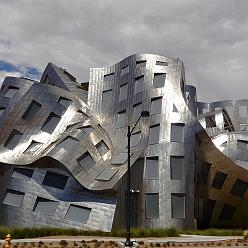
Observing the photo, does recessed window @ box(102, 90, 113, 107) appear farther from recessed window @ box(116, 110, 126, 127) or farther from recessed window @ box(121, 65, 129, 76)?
recessed window @ box(121, 65, 129, 76)

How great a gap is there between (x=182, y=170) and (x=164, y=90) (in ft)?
26.1

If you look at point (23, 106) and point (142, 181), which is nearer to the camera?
point (142, 181)

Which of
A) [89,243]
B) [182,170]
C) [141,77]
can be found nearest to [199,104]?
[141,77]

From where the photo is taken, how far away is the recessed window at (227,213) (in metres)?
46.3

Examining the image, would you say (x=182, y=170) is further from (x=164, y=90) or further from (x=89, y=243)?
(x=89, y=243)

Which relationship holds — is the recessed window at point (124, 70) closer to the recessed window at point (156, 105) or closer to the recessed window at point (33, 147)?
the recessed window at point (156, 105)

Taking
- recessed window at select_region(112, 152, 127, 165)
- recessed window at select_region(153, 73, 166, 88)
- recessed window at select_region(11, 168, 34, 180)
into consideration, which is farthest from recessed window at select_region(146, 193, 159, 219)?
recessed window at select_region(153, 73, 166, 88)

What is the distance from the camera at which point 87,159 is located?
41750 millimetres

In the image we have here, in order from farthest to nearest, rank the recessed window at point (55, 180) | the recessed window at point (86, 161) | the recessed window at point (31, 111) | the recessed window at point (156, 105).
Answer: the recessed window at point (31, 111) → the recessed window at point (156, 105) → the recessed window at point (86, 161) → the recessed window at point (55, 180)

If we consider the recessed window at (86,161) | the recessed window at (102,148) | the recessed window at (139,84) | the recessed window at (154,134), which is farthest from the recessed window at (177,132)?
the recessed window at (86,161)

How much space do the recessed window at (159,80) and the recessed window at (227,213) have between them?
1353 cm

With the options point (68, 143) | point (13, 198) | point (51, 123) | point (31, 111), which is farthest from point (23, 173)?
point (31, 111)

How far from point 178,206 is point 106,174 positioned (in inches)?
269

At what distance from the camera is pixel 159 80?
45594mm
